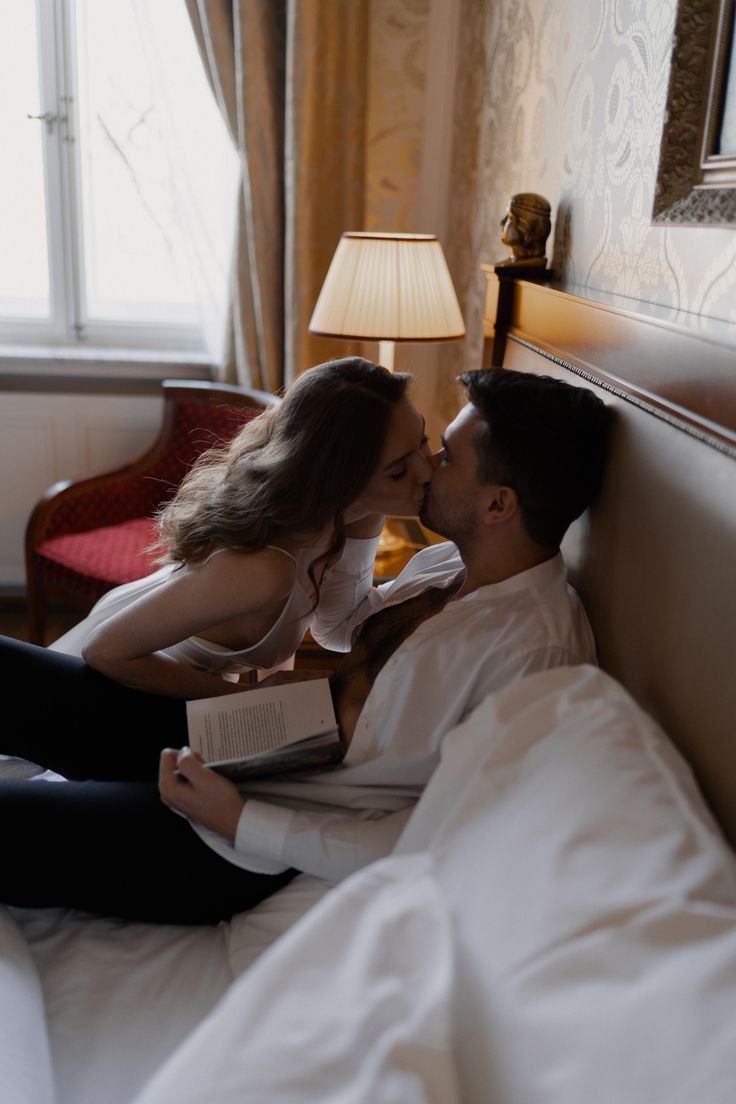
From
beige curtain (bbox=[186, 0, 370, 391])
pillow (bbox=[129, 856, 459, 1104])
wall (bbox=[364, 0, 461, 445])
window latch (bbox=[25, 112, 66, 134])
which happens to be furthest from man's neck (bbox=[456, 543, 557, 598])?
window latch (bbox=[25, 112, 66, 134])

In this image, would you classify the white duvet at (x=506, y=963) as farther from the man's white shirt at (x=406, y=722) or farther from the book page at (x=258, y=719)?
the book page at (x=258, y=719)

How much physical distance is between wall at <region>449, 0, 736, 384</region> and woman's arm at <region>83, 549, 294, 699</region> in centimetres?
70

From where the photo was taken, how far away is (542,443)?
1.26 m

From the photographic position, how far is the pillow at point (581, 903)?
58 centimetres

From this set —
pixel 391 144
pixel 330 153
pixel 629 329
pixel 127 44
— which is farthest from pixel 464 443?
pixel 127 44

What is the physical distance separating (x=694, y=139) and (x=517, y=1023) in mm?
992

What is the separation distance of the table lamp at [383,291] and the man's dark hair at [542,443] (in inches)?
33.3

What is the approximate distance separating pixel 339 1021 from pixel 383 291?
5.85 feet

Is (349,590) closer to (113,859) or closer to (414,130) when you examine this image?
(113,859)

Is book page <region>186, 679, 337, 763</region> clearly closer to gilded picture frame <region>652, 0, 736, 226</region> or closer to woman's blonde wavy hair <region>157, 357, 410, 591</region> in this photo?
woman's blonde wavy hair <region>157, 357, 410, 591</region>

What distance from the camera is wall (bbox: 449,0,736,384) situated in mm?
1215

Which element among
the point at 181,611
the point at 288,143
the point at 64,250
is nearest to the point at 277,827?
the point at 181,611

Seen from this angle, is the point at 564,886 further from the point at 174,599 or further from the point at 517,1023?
the point at 174,599

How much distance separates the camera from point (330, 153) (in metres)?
2.82
